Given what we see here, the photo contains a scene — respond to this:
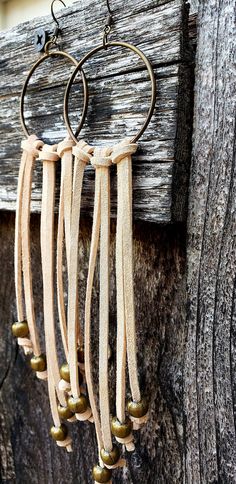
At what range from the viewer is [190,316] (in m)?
0.56

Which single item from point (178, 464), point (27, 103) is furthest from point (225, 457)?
point (27, 103)

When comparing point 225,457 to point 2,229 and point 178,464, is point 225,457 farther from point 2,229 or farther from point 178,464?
point 2,229

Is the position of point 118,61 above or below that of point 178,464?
above

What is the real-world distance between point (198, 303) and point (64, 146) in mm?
225

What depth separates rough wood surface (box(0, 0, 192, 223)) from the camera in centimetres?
52

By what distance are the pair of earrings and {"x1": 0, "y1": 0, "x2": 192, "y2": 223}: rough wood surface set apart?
0.6 inches

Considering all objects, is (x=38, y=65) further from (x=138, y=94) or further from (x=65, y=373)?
(x=65, y=373)

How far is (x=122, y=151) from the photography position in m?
0.53

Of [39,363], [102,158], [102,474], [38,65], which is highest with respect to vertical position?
[38,65]

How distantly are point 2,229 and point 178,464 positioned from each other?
446 millimetres

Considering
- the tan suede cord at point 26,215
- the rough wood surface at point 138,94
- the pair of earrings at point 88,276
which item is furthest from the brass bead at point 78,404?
the rough wood surface at point 138,94

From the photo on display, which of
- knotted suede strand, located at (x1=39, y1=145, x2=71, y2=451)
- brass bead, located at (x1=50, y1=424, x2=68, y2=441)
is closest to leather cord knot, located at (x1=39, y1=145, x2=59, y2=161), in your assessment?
knotted suede strand, located at (x1=39, y1=145, x2=71, y2=451)

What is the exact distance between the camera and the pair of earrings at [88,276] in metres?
0.53

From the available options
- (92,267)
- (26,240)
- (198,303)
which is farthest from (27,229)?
(198,303)
